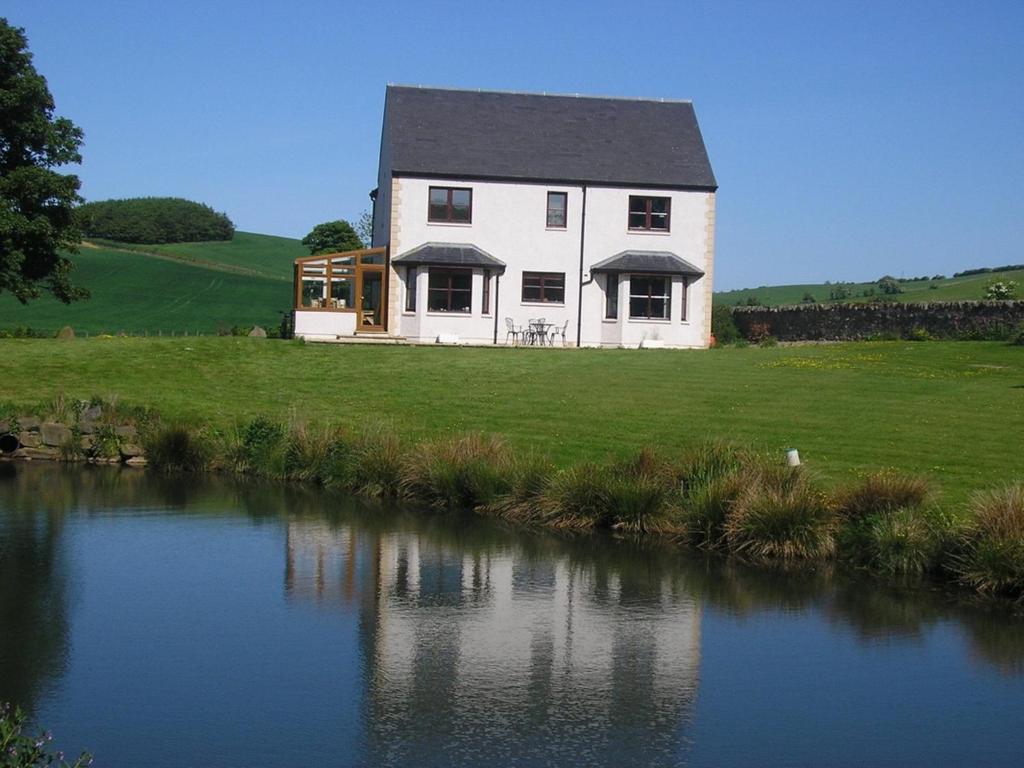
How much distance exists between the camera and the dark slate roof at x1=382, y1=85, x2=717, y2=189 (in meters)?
41.4

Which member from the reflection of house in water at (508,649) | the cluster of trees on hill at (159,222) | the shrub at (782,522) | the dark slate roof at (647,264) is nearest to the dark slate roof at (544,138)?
the dark slate roof at (647,264)

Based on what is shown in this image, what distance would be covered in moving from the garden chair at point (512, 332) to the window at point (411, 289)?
10.2 feet

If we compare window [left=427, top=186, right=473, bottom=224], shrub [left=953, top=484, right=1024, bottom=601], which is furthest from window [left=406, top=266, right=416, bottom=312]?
shrub [left=953, top=484, right=1024, bottom=601]

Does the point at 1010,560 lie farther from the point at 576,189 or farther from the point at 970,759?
the point at 576,189

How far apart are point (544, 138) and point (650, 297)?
6.82 metres

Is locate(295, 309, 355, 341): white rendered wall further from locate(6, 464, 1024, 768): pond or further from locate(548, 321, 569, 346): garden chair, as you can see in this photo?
locate(6, 464, 1024, 768): pond

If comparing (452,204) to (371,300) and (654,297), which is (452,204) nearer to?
(371,300)

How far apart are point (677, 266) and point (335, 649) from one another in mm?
30951

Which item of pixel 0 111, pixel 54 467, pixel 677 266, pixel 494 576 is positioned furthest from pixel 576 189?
pixel 494 576

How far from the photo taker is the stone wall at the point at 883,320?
39938mm

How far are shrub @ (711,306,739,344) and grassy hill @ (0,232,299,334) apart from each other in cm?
1799

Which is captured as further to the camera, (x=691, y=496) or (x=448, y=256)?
(x=448, y=256)

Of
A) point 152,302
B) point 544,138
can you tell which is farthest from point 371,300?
point 152,302

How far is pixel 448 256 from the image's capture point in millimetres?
40125
